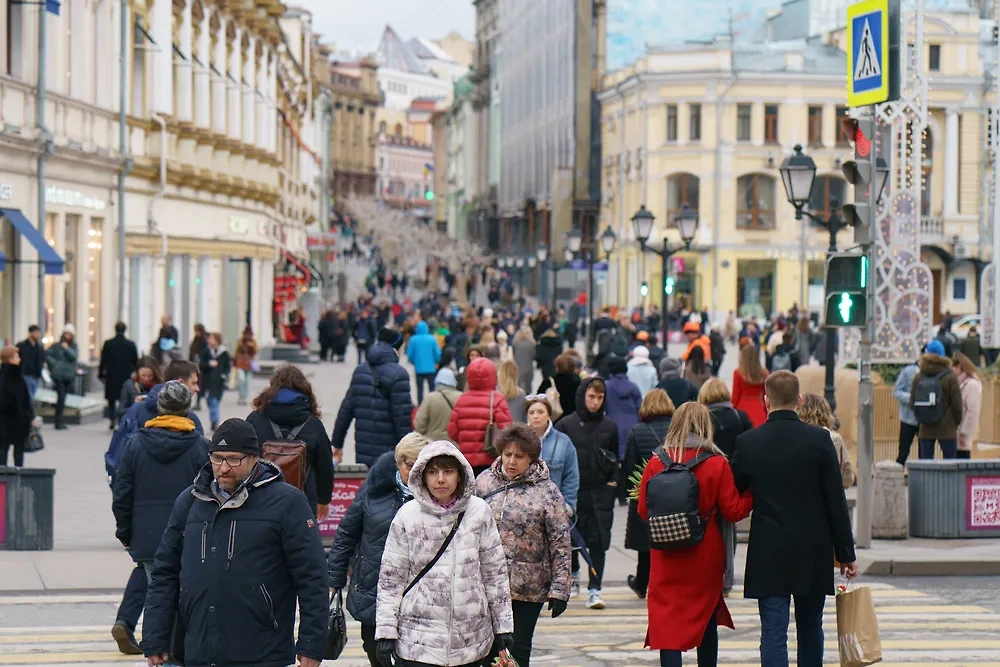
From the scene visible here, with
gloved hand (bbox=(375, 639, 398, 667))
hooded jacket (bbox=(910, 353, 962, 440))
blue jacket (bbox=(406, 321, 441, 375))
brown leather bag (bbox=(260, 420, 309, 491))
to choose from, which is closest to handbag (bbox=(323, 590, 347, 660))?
gloved hand (bbox=(375, 639, 398, 667))

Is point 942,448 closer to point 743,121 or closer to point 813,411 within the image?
point 813,411

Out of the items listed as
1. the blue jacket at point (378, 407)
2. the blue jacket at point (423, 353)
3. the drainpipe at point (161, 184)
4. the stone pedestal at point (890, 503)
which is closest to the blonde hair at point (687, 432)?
the blue jacket at point (378, 407)

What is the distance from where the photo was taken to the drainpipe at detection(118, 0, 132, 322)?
1287 inches

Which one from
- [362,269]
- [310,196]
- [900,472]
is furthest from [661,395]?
[362,269]

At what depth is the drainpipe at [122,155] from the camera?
3269 centimetres

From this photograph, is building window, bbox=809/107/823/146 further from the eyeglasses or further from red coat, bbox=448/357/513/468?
the eyeglasses

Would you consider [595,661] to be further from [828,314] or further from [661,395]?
[828,314]

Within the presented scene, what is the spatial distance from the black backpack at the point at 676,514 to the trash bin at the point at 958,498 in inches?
294

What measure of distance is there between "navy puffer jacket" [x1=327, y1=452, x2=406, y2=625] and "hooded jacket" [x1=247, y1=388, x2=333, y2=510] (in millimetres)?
2519

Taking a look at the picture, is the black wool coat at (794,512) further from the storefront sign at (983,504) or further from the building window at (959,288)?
the building window at (959,288)

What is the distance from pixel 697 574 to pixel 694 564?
0.05 m

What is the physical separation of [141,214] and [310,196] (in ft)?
132

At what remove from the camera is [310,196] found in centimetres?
7531

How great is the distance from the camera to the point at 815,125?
7731 centimetres
